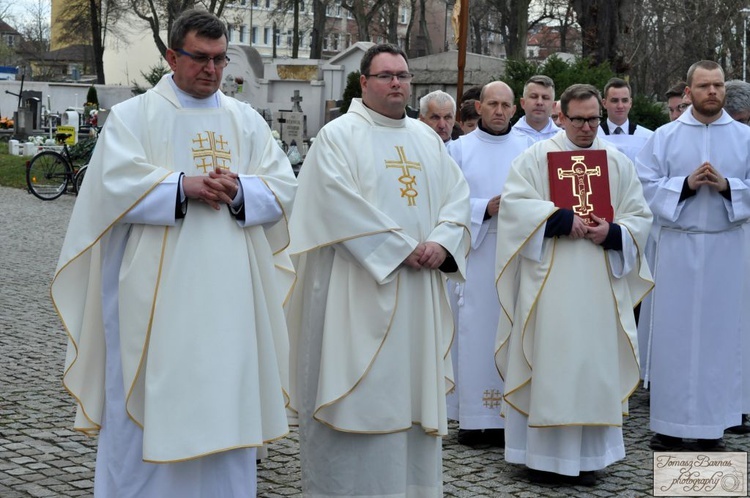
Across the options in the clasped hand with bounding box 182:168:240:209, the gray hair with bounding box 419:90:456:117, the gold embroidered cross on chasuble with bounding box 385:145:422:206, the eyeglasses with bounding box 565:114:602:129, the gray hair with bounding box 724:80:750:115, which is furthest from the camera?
the gray hair with bounding box 724:80:750:115

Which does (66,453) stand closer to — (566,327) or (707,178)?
(566,327)

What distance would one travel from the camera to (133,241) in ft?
15.1

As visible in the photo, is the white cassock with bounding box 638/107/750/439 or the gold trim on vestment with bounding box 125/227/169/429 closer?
the gold trim on vestment with bounding box 125/227/169/429

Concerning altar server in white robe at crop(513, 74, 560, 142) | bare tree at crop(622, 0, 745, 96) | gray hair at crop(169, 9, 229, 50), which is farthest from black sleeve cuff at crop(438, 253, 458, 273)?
bare tree at crop(622, 0, 745, 96)

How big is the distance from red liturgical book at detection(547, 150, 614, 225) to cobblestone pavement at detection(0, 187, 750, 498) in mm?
1397

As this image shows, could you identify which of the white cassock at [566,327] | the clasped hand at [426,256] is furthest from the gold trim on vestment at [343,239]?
the white cassock at [566,327]

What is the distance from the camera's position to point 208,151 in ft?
15.4

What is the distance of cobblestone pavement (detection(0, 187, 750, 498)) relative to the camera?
5.77 meters

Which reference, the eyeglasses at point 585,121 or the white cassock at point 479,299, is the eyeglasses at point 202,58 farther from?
the white cassock at point 479,299

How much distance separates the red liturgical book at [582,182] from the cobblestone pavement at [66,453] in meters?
1.40

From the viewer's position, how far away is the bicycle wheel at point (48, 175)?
2173 cm

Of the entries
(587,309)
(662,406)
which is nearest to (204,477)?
(587,309)

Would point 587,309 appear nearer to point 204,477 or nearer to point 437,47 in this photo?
point 204,477

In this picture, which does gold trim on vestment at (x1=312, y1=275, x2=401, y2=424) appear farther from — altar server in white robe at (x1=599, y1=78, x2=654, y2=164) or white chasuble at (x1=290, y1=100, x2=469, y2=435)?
altar server in white robe at (x1=599, y1=78, x2=654, y2=164)
